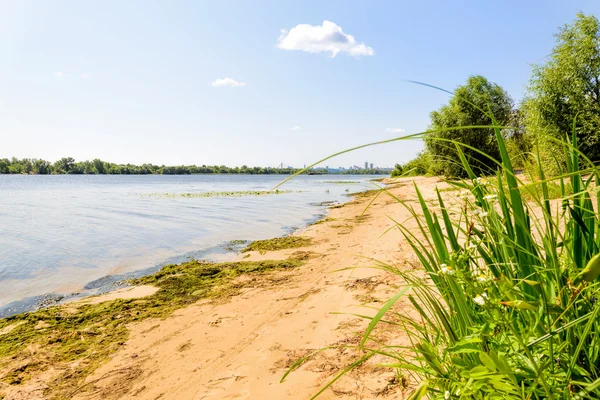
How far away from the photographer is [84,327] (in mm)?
5867

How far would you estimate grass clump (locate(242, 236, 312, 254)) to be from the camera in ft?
37.6

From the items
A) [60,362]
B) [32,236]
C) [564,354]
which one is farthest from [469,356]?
[32,236]

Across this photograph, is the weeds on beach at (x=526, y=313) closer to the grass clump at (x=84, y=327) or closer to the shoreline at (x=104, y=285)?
the grass clump at (x=84, y=327)

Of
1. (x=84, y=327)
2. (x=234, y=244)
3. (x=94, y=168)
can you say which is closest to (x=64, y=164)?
(x=94, y=168)

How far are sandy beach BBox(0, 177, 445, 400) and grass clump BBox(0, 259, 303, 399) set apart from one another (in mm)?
209

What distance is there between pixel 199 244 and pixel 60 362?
26.9ft

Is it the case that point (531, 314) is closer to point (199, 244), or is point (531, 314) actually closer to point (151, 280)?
point (151, 280)

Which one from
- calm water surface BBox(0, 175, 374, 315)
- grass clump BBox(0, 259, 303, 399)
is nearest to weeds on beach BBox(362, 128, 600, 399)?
grass clump BBox(0, 259, 303, 399)

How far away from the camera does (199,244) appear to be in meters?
12.9

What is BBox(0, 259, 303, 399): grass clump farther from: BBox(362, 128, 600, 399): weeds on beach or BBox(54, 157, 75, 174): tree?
BBox(54, 157, 75, 174): tree

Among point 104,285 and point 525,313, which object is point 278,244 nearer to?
point 104,285

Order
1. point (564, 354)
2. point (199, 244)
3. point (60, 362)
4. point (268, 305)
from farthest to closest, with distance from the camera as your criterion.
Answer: point (199, 244) < point (268, 305) < point (60, 362) < point (564, 354)

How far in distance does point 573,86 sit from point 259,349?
766 inches

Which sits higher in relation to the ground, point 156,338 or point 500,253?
point 500,253
